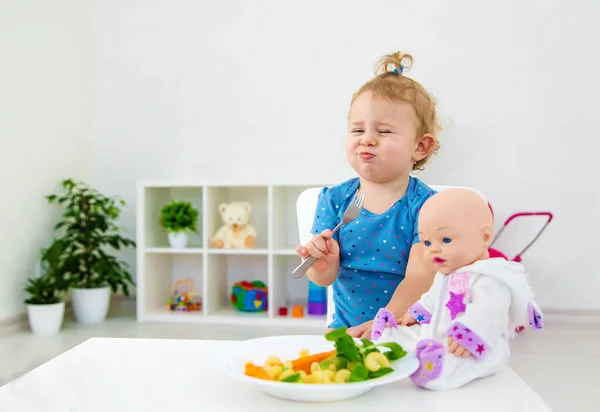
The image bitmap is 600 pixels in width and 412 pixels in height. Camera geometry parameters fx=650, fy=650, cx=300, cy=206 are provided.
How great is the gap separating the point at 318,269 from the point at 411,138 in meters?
0.31

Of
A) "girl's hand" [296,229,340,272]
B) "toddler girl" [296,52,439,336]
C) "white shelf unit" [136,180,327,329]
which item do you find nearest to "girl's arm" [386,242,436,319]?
"toddler girl" [296,52,439,336]

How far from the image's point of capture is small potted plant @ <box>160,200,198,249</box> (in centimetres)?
330

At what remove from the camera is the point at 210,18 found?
11.5 ft

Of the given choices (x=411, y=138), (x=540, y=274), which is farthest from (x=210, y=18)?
(x=411, y=138)

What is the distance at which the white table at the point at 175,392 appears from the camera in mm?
686

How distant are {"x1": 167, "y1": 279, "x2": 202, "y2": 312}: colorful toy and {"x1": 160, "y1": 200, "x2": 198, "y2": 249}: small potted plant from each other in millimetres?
277

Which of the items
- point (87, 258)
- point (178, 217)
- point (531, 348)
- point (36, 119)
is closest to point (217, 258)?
point (178, 217)

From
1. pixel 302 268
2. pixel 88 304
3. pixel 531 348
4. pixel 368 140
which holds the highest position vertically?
pixel 368 140

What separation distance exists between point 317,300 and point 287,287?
35 cm

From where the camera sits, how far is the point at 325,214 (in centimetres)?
139

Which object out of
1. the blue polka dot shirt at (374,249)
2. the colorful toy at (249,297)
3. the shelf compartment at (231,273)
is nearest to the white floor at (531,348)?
the colorful toy at (249,297)

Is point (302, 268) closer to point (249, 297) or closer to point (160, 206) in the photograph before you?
point (249, 297)

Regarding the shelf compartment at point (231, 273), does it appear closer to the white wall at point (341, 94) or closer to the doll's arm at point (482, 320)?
the white wall at point (341, 94)

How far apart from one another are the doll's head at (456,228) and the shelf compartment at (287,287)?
7.88ft
